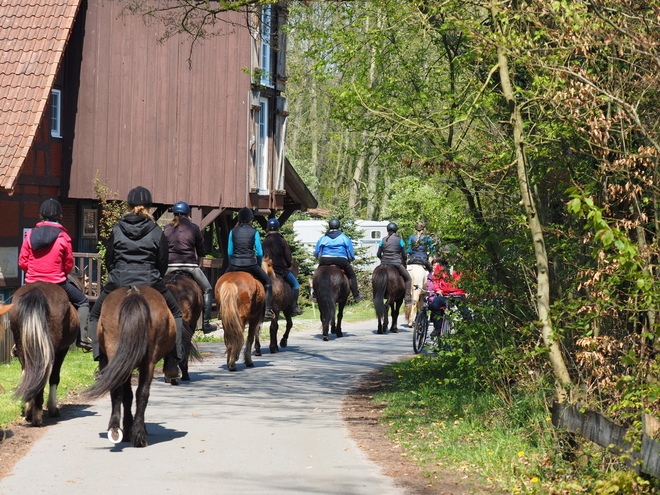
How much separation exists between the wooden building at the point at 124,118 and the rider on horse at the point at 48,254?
9.19 m

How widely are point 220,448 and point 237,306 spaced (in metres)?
5.97

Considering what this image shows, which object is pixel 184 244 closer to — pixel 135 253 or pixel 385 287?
pixel 135 253

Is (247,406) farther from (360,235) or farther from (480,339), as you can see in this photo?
(360,235)

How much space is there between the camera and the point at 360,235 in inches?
1356

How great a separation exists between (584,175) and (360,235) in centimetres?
2514

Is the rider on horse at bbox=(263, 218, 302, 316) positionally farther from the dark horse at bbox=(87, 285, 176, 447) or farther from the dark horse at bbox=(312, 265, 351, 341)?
the dark horse at bbox=(87, 285, 176, 447)

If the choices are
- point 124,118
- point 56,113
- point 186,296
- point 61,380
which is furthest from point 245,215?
point 124,118

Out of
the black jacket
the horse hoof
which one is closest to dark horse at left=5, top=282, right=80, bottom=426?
the black jacket

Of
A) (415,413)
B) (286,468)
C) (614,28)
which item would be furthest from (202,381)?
(614,28)

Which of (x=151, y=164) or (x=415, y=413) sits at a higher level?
(x=151, y=164)

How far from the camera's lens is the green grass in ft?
35.2

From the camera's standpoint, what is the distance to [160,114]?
25578 millimetres

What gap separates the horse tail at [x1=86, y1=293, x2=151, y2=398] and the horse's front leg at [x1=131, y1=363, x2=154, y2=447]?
230 millimetres

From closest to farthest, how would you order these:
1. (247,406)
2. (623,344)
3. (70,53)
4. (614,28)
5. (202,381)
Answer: (614,28), (623,344), (247,406), (202,381), (70,53)
